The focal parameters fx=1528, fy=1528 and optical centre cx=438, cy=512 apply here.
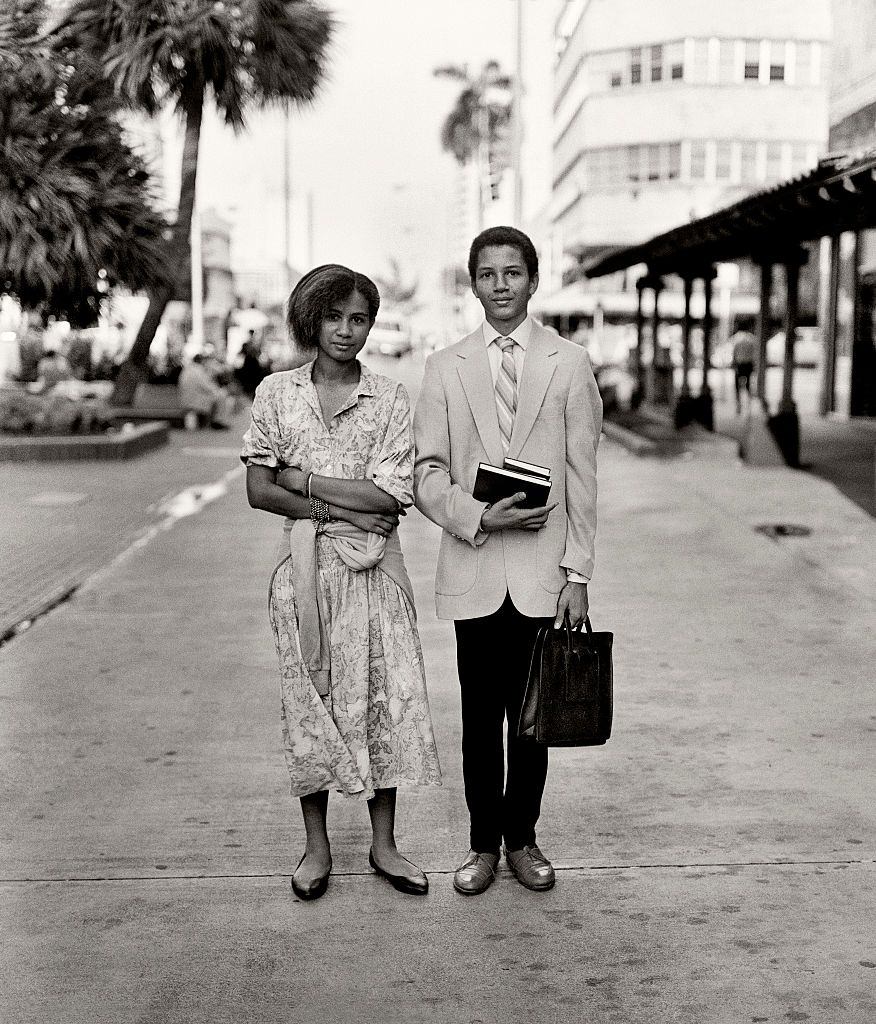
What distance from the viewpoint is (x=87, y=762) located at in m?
5.77

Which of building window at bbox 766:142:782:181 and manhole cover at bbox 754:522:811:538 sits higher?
building window at bbox 766:142:782:181

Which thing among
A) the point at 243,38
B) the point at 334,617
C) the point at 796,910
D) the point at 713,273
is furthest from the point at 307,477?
the point at 243,38

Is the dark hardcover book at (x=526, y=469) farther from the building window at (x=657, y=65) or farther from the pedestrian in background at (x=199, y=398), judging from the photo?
the building window at (x=657, y=65)

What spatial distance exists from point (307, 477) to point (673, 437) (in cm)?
1639

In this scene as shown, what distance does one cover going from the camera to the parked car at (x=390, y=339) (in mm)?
77188

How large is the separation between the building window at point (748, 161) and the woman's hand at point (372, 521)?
49.7 meters

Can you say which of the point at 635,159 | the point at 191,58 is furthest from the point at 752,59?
the point at 191,58

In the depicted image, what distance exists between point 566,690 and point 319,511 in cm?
84

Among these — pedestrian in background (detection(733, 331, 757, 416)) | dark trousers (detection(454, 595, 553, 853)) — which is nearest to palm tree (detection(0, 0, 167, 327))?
pedestrian in background (detection(733, 331, 757, 416))

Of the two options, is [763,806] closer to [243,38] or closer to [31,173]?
[31,173]

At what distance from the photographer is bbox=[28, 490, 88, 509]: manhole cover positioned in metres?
14.1

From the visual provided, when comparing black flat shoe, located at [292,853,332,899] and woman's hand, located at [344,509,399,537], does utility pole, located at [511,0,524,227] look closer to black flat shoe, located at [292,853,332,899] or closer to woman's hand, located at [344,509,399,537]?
woman's hand, located at [344,509,399,537]

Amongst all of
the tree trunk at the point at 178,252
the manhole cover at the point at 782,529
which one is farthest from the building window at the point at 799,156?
the manhole cover at the point at 782,529

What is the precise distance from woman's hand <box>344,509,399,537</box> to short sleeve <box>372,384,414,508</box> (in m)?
0.07
